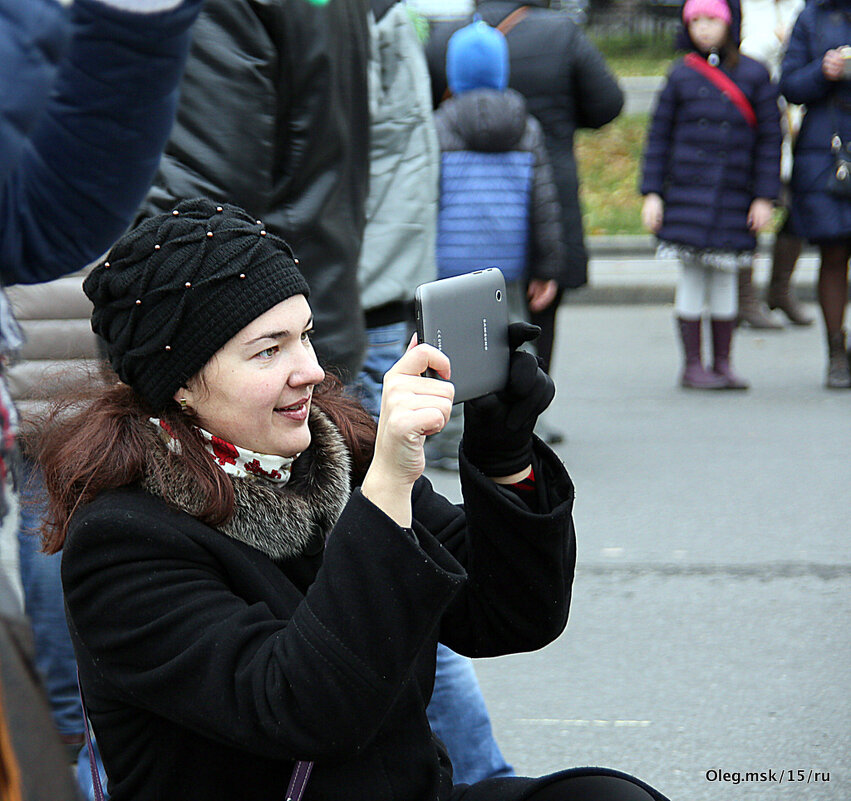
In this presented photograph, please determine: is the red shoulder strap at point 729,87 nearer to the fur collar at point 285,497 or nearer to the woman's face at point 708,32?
the woman's face at point 708,32

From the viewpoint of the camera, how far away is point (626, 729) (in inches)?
131

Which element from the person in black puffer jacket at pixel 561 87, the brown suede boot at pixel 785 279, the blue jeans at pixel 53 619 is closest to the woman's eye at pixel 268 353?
the blue jeans at pixel 53 619

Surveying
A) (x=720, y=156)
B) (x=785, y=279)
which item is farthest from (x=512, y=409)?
(x=785, y=279)

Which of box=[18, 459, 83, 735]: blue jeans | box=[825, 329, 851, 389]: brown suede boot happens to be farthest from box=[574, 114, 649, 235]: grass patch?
box=[18, 459, 83, 735]: blue jeans

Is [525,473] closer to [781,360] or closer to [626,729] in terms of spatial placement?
[626,729]

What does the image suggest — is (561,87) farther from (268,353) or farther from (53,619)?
(268,353)

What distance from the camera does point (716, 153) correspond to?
6.57m

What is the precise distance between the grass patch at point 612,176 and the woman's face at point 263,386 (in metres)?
10.2

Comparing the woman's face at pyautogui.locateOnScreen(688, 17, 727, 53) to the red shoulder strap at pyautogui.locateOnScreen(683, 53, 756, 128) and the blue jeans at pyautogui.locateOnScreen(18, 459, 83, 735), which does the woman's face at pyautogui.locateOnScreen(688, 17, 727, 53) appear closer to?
the red shoulder strap at pyautogui.locateOnScreen(683, 53, 756, 128)

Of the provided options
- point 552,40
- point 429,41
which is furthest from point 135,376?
point 429,41

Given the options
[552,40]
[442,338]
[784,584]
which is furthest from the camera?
[552,40]

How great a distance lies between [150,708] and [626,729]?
1.83 m

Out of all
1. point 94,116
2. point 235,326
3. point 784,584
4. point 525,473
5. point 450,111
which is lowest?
point 784,584

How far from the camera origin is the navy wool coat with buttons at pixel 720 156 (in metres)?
6.57
